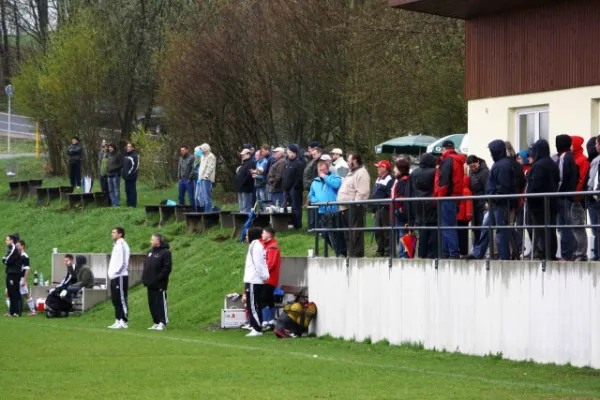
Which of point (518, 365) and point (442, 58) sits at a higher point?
point (442, 58)

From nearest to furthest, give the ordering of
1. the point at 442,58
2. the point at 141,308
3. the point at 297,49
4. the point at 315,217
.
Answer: the point at 315,217, the point at 141,308, the point at 442,58, the point at 297,49

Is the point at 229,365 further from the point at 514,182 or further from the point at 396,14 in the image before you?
the point at 396,14

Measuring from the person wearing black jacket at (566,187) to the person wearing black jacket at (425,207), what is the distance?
2856 millimetres

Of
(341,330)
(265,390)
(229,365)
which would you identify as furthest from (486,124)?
(265,390)

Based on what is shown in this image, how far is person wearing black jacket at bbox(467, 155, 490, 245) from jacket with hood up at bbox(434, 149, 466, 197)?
0.16 metres

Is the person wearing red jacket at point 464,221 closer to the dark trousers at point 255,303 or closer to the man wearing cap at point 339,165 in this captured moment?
the dark trousers at point 255,303

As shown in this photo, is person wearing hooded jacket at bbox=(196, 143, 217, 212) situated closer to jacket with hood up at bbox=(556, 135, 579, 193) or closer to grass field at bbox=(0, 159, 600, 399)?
grass field at bbox=(0, 159, 600, 399)

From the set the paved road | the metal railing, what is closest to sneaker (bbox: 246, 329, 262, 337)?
the metal railing

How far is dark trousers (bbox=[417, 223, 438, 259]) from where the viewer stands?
20.4 m

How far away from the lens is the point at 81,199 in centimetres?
4231

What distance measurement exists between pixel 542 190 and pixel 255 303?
24.3ft

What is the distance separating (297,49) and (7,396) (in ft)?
95.3

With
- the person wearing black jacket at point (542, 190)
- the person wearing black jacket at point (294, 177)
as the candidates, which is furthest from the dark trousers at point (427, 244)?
the person wearing black jacket at point (294, 177)

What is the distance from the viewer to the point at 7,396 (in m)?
14.8
